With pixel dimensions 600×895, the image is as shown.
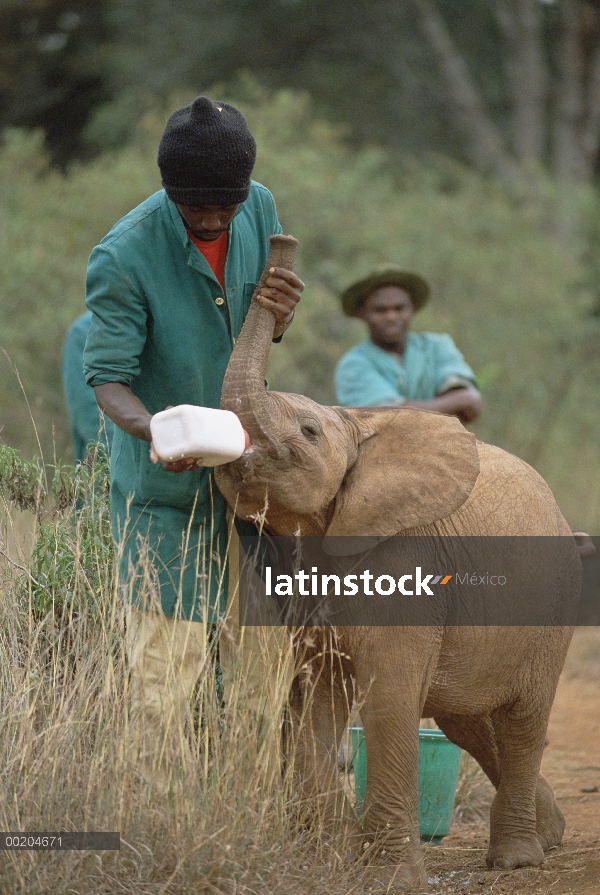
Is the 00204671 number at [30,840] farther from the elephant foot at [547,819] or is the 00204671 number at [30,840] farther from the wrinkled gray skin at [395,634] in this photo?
the elephant foot at [547,819]

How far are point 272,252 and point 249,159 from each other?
35cm

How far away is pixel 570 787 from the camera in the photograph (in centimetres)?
734

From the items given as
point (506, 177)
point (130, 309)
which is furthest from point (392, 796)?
point (506, 177)

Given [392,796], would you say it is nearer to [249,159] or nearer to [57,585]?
[57,585]

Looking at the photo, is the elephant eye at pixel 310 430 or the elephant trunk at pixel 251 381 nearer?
the elephant trunk at pixel 251 381

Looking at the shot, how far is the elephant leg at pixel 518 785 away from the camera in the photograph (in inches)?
220

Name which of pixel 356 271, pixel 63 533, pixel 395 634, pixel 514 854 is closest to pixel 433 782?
pixel 514 854

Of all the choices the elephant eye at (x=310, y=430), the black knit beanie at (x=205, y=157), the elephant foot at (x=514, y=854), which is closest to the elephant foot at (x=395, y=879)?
the elephant foot at (x=514, y=854)

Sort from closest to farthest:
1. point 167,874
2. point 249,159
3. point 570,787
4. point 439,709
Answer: point 167,874, point 249,159, point 439,709, point 570,787

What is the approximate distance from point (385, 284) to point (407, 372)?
733 millimetres

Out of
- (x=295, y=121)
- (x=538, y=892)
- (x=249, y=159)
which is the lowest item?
(x=538, y=892)

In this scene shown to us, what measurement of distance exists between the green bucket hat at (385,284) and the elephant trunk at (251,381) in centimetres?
442

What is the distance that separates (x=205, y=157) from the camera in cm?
442

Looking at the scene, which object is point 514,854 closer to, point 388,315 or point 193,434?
point 193,434
